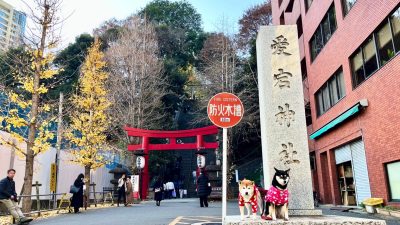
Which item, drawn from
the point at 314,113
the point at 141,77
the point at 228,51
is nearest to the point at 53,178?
the point at 141,77

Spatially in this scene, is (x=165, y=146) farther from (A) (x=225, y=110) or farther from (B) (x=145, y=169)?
(A) (x=225, y=110)

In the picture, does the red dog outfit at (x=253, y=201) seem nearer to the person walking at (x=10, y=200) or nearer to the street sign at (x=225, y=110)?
the street sign at (x=225, y=110)

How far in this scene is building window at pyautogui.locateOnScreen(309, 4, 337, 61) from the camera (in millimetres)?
16531

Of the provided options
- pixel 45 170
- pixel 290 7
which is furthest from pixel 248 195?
pixel 290 7

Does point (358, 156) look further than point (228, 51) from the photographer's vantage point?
No

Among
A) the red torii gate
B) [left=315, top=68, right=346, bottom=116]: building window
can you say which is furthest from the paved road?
the red torii gate

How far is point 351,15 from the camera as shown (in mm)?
13820

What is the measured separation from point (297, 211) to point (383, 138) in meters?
6.65

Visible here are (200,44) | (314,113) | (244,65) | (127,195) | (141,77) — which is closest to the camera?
(127,195)

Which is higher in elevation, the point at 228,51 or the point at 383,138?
the point at 228,51

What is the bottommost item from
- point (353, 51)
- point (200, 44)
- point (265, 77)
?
point (265, 77)

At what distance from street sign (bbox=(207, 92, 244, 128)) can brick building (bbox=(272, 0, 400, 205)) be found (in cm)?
679

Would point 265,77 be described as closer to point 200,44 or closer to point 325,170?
point 325,170

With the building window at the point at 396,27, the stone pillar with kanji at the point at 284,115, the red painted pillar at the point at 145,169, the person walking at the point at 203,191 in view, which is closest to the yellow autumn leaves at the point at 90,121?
the red painted pillar at the point at 145,169
